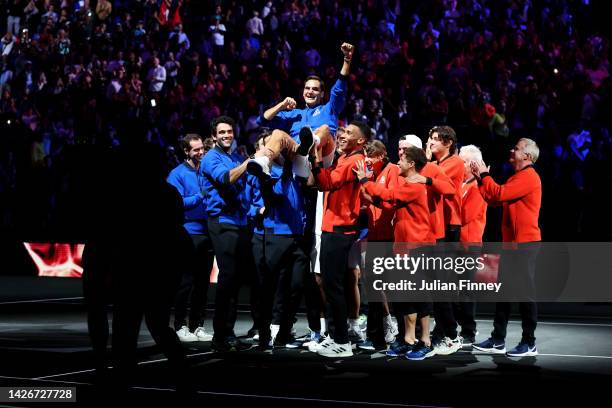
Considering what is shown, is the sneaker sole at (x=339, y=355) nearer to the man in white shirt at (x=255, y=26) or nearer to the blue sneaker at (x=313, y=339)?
the blue sneaker at (x=313, y=339)

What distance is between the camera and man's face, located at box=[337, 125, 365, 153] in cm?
992

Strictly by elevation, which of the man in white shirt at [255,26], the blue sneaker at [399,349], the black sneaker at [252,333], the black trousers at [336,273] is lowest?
the black sneaker at [252,333]

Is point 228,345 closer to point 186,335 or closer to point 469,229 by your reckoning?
point 186,335

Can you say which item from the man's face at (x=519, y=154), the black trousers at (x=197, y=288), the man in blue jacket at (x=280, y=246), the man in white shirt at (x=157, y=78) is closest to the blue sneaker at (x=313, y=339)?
the man in blue jacket at (x=280, y=246)

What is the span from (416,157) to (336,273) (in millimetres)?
1358

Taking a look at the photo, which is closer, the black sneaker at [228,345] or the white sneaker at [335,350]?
the white sneaker at [335,350]

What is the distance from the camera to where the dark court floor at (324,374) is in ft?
24.7

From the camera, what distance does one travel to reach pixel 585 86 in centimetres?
1834

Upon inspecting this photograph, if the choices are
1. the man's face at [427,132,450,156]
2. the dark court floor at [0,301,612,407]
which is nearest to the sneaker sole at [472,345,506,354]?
the dark court floor at [0,301,612,407]

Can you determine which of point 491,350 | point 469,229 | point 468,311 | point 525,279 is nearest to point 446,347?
point 491,350

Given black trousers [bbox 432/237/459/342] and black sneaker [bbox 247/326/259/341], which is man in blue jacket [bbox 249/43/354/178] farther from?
black sneaker [bbox 247/326/259/341]

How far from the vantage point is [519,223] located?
1014cm

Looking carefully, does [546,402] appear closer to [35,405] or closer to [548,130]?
[35,405]

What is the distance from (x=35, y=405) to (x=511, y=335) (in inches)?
248
